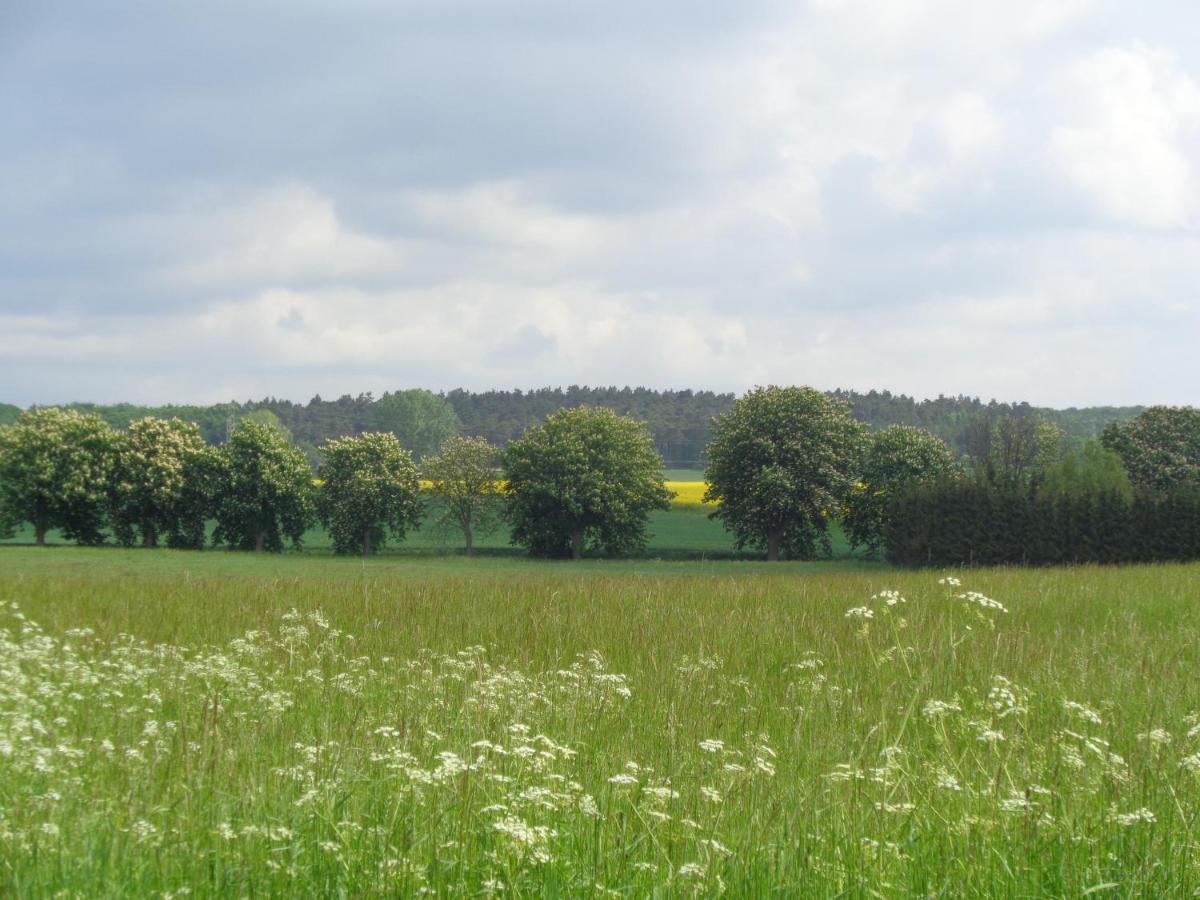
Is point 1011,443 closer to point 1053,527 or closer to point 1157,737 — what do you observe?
point 1053,527

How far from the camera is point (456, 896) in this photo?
3477mm

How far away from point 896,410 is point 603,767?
156 m

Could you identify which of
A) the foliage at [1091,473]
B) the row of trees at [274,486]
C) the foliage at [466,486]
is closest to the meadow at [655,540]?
the foliage at [466,486]

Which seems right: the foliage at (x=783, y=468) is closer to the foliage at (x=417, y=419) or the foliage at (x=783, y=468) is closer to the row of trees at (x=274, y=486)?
the row of trees at (x=274, y=486)

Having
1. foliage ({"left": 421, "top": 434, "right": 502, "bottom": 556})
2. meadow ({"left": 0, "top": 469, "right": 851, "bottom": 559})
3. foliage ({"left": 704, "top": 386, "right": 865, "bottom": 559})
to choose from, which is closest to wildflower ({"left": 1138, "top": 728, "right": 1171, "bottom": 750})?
foliage ({"left": 704, "top": 386, "right": 865, "bottom": 559})

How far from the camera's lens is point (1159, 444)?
66.2 meters

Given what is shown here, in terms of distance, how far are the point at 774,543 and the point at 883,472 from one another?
29.4ft

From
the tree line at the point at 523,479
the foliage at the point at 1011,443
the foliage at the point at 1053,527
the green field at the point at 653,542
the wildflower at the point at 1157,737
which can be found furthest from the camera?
the foliage at the point at 1011,443

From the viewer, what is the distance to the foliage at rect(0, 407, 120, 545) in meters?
59.4

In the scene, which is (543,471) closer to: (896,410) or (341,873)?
(341,873)

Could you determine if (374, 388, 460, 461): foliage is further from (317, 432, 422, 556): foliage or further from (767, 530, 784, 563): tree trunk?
(767, 530, 784, 563): tree trunk

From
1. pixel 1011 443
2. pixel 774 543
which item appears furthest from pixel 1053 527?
pixel 1011 443

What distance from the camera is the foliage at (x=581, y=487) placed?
60.5 meters

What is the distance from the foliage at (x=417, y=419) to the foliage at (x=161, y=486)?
77.9 m
